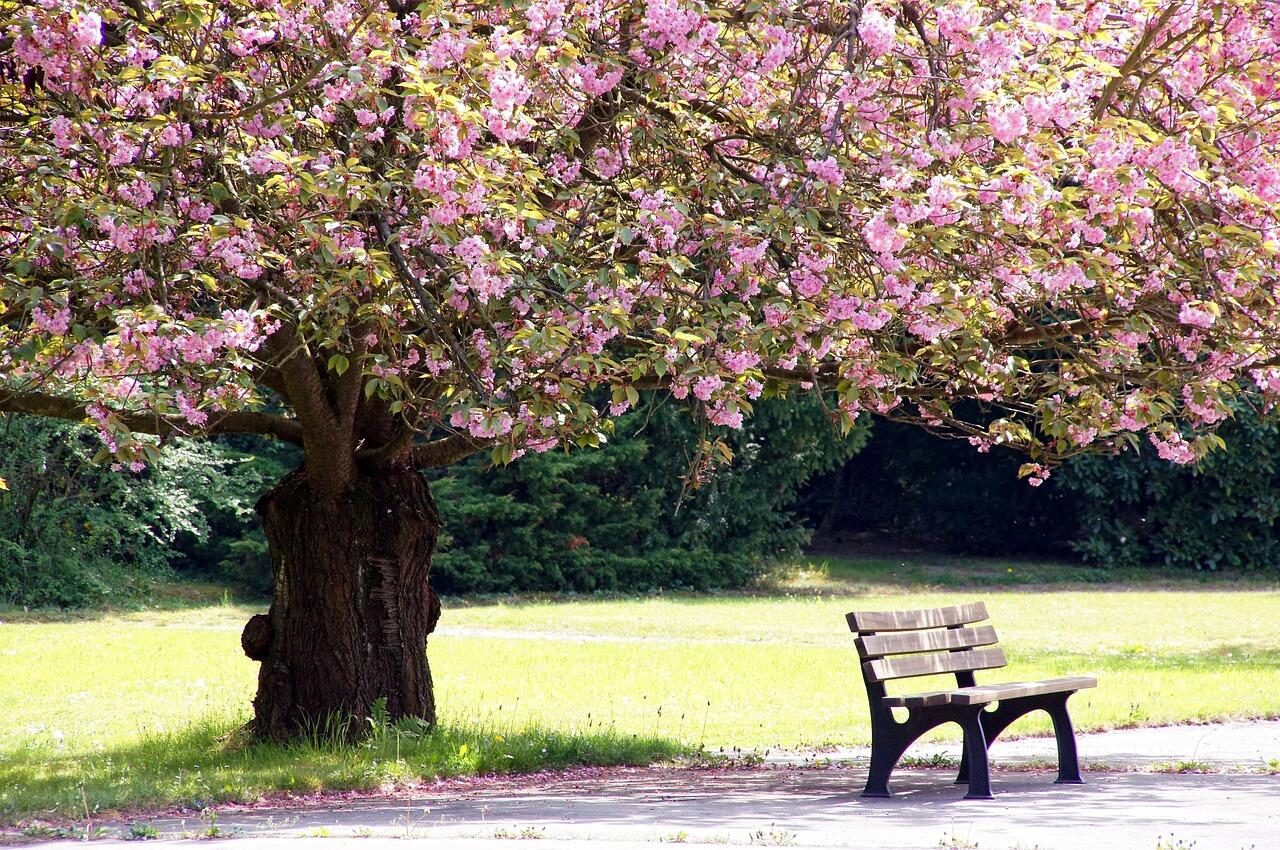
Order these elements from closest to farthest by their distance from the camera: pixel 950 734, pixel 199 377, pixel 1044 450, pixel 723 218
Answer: pixel 199 377 < pixel 723 218 < pixel 1044 450 < pixel 950 734

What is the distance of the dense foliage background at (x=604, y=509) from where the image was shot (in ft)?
63.0

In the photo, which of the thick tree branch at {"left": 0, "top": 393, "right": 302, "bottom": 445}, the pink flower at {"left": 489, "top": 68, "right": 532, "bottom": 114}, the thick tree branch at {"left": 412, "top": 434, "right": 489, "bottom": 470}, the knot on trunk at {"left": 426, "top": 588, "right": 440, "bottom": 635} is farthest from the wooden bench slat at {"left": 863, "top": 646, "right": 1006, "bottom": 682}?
the thick tree branch at {"left": 0, "top": 393, "right": 302, "bottom": 445}

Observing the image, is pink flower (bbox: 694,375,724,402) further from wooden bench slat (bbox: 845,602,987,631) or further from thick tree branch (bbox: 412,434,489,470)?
thick tree branch (bbox: 412,434,489,470)

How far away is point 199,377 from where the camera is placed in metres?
5.64

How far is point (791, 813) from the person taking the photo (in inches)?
247

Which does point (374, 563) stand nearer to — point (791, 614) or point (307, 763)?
point (307, 763)

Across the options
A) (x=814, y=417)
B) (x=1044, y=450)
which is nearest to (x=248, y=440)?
(x=814, y=417)

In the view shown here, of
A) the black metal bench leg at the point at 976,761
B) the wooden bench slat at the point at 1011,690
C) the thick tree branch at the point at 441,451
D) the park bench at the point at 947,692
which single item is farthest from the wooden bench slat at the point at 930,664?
the thick tree branch at the point at 441,451

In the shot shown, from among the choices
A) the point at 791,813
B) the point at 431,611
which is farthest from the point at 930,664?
the point at 431,611

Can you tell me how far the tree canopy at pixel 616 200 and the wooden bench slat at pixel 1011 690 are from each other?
1.27 m

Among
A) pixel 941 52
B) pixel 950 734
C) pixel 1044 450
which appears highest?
pixel 941 52

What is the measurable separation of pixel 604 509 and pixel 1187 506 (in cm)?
1163

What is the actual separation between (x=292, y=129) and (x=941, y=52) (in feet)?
9.59

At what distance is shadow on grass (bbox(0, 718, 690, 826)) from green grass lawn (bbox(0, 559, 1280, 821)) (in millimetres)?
17
